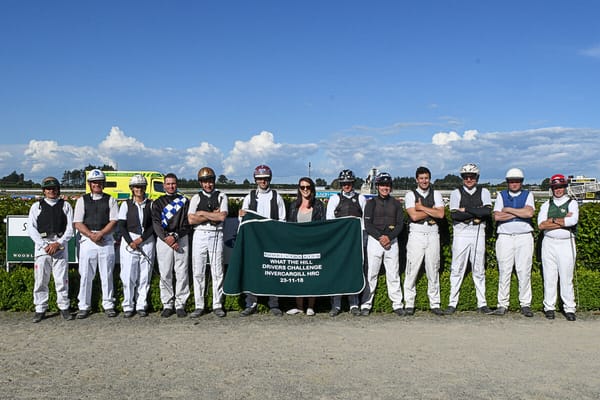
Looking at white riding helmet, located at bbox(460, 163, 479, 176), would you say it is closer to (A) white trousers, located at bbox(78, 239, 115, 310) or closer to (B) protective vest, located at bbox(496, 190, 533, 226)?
(B) protective vest, located at bbox(496, 190, 533, 226)

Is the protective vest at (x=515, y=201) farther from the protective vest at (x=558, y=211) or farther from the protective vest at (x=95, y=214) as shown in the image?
the protective vest at (x=95, y=214)

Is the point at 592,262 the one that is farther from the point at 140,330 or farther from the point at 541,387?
the point at 140,330

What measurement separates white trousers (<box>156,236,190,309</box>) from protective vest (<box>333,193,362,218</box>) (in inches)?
96.0

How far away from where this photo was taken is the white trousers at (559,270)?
7926mm

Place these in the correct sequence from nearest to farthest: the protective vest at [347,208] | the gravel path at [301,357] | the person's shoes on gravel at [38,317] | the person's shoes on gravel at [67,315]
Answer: the gravel path at [301,357]
the person's shoes on gravel at [38,317]
the person's shoes on gravel at [67,315]
the protective vest at [347,208]

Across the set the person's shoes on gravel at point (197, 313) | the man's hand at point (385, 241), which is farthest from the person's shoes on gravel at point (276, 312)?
the man's hand at point (385, 241)

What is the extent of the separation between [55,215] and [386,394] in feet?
18.1

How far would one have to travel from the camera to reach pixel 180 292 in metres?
8.10

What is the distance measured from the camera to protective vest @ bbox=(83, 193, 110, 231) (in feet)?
25.6

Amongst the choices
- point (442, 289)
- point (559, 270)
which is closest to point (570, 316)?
point (559, 270)

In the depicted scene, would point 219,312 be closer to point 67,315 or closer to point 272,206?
point 272,206

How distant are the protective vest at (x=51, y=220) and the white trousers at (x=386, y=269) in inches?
185

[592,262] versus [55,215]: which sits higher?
[55,215]

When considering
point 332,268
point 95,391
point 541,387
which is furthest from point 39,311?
point 541,387
